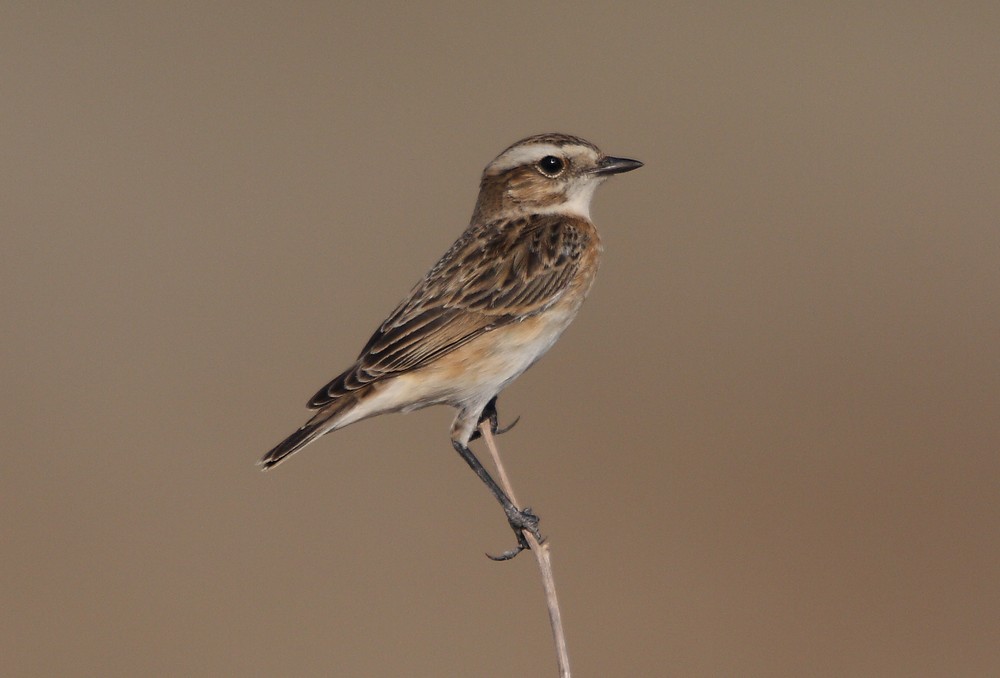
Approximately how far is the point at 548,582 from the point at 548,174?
101 inches

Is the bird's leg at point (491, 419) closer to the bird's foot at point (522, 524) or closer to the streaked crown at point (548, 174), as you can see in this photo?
the bird's foot at point (522, 524)

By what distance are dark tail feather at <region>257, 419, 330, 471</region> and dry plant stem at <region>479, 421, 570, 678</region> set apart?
30.7 inches

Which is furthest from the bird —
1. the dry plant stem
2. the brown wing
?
the dry plant stem

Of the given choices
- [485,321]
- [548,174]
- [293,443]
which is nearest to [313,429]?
[293,443]

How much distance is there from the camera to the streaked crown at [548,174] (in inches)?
233

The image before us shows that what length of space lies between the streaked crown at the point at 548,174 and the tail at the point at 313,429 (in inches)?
63.1

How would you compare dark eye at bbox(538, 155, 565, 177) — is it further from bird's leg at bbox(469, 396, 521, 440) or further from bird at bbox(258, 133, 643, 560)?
bird's leg at bbox(469, 396, 521, 440)

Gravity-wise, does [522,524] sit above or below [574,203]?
below

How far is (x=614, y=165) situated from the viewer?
589cm

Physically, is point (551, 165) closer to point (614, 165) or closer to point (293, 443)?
point (614, 165)

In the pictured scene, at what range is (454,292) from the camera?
549cm

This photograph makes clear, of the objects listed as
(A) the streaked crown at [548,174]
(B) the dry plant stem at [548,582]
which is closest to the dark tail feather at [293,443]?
(B) the dry plant stem at [548,582]

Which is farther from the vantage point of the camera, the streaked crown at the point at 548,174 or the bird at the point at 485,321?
the streaked crown at the point at 548,174

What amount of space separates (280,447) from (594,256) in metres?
1.94
